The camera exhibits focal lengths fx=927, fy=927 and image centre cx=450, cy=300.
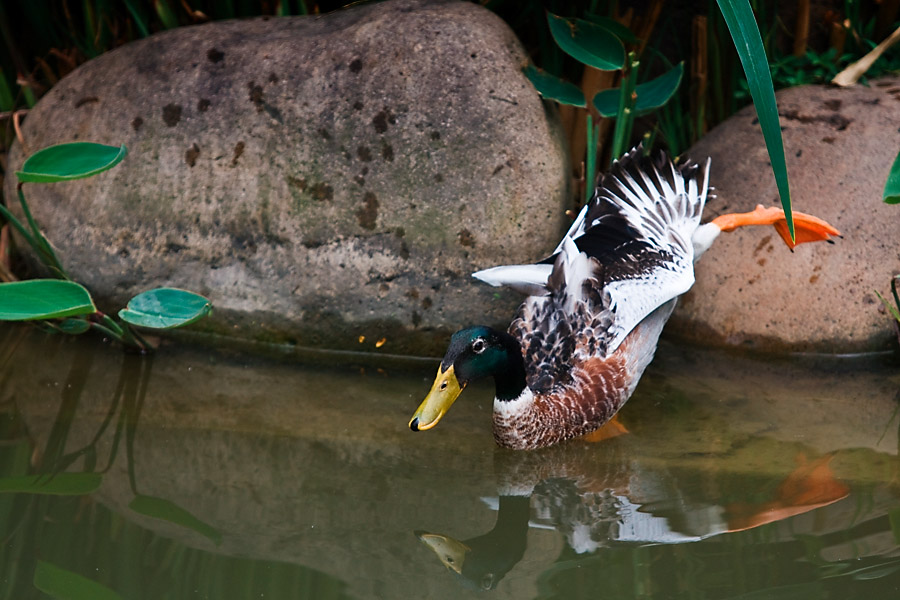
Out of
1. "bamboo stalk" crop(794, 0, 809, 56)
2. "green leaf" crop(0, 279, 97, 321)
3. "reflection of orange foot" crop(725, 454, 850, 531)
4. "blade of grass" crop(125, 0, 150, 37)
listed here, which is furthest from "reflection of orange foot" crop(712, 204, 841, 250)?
"blade of grass" crop(125, 0, 150, 37)

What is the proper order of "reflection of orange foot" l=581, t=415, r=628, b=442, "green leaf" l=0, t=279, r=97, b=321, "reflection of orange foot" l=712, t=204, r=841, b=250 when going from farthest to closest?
"reflection of orange foot" l=712, t=204, r=841, b=250
"reflection of orange foot" l=581, t=415, r=628, b=442
"green leaf" l=0, t=279, r=97, b=321

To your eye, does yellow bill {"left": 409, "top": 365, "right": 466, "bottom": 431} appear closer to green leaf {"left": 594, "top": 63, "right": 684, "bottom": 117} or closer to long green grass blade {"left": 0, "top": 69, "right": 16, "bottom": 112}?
green leaf {"left": 594, "top": 63, "right": 684, "bottom": 117}

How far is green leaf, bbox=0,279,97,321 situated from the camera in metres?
3.28

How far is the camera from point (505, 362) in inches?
124

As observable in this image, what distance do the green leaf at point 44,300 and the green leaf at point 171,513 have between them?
0.74 m

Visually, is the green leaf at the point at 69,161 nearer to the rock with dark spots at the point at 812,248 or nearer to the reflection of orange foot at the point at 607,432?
the reflection of orange foot at the point at 607,432

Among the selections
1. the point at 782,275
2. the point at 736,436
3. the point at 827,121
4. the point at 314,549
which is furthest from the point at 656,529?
the point at 827,121

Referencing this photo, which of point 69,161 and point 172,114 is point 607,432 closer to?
point 69,161

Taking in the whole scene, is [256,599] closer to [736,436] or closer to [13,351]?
[736,436]

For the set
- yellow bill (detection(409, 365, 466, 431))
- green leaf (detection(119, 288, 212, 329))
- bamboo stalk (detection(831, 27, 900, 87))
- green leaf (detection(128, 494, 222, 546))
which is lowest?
green leaf (detection(128, 494, 222, 546))

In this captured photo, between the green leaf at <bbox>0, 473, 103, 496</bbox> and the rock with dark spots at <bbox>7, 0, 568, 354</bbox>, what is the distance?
1.18 metres

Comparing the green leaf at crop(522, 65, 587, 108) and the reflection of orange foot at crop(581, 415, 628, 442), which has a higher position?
the green leaf at crop(522, 65, 587, 108)

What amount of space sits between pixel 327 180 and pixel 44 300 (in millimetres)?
1278

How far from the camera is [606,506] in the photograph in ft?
9.68
